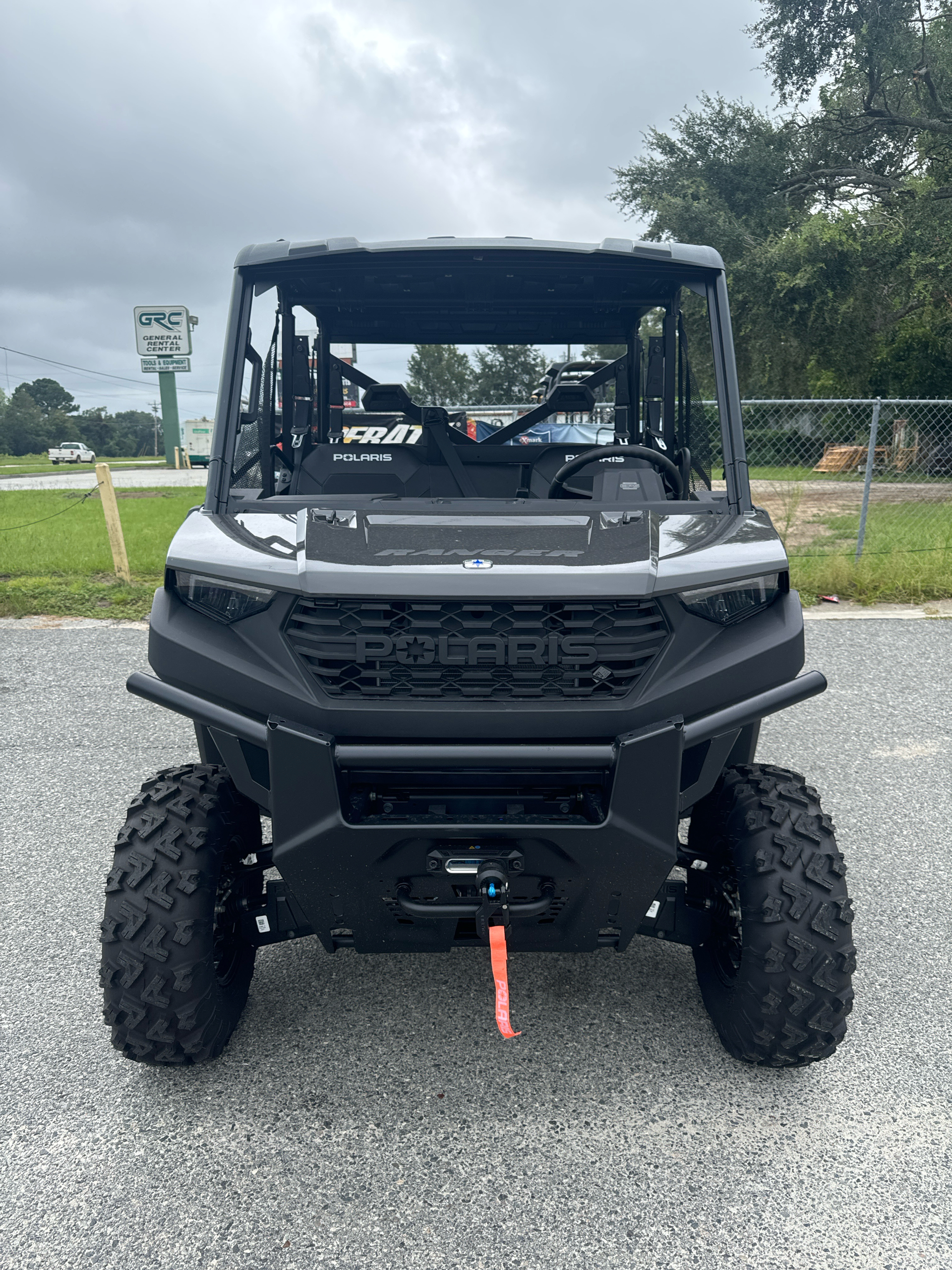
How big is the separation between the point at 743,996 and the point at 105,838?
270 cm

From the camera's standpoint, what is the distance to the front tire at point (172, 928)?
7.54 ft

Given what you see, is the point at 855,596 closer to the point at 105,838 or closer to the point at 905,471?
the point at 105,838

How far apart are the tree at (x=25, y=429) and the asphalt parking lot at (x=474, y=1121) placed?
80.6m

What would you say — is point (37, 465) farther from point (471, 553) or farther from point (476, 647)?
point (476, 647)

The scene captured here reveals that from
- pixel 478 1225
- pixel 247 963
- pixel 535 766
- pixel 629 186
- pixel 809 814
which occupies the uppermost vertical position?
pixel 629 186

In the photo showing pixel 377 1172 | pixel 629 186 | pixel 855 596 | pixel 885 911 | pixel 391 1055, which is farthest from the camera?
pixel 629 186

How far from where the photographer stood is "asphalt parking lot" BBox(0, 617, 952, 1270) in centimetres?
199

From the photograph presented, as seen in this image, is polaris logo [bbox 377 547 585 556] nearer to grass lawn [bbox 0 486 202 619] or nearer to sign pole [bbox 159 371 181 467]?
grass lawn [bbox 0 486 202 619]

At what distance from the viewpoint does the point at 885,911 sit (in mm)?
3312

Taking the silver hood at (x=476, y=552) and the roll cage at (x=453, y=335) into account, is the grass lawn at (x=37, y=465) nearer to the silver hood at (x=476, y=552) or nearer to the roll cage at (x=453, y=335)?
the roll cage at (x=453, y=335)

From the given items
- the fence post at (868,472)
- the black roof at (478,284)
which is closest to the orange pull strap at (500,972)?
the black roof at (478,284)

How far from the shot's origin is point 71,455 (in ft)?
220

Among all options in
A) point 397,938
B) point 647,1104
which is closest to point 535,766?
point 397,938

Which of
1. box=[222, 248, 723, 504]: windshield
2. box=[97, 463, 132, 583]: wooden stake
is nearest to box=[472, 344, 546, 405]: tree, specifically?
box=[222, 248, 723, 504]: windshield
